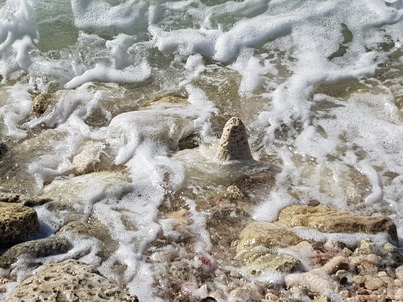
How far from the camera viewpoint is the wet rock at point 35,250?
4.14m

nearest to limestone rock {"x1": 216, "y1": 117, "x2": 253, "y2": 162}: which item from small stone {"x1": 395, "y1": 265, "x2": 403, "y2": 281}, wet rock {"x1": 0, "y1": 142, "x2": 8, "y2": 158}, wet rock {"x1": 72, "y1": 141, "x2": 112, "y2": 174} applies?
wet rock {"x1": 72, "y1": 141, "x2": 112, "y2": 174}

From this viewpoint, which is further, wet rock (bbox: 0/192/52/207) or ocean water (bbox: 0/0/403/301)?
ocean water (bbox: 0/0/403/301)

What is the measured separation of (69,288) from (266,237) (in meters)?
1.65

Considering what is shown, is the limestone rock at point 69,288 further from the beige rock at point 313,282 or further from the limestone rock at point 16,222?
the beige rock at point 313,282

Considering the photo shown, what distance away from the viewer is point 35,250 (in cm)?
419

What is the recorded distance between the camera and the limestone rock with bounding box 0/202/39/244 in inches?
167

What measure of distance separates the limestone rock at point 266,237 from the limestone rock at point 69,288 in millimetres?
1258

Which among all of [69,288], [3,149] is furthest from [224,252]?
[3,149]

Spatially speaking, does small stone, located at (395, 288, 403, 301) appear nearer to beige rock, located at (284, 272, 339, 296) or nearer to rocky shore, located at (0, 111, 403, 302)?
rocky shore, located at (0, 111, 403, 302)

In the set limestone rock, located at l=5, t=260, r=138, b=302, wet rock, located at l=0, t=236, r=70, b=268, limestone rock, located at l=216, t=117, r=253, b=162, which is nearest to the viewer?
limestone rock, located at l=5, t=260, r=138, b=302

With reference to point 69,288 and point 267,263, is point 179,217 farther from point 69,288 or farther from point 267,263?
point 69,288

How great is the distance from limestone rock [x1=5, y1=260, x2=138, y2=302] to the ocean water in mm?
531

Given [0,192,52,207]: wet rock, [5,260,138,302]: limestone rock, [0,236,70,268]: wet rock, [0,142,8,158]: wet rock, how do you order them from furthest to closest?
[0,142,8,158]: wet rock → [0,192,52,207]: wet rock → [0,236,70,268]: wet rock → [5,260,138,302]: limestone rock

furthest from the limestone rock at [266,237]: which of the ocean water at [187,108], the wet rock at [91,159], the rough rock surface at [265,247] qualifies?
the wet rock at [91,159]
